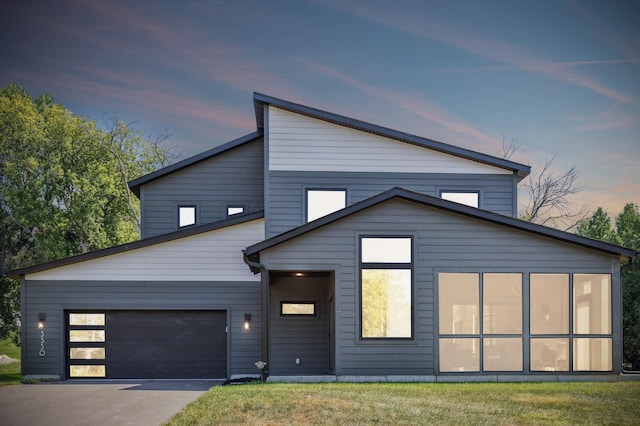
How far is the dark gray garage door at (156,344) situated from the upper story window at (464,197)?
656cm

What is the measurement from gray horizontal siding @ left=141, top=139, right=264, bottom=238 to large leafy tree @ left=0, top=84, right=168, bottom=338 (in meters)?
10.8

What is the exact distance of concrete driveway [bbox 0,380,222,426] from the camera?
33.8 feet

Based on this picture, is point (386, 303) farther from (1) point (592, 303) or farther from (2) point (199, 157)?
(2) point (199, 157)

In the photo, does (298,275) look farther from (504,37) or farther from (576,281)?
(504,37)

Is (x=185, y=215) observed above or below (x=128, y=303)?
above

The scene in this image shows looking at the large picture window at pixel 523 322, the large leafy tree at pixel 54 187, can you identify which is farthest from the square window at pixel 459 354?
the large leafy tree at pixel 54 187

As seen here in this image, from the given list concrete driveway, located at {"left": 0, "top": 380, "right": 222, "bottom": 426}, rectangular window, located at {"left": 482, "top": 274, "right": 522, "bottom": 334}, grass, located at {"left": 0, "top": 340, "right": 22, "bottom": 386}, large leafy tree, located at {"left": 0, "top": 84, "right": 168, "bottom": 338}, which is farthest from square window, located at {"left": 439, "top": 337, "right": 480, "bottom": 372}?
large leafy tree, located at {"left": 0, "top": 84, "right": 168, "bottom": 338}

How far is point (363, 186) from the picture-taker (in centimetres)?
1781

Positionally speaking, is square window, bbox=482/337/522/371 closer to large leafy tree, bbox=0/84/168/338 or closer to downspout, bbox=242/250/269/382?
downspout, bbox=242/250/269/382

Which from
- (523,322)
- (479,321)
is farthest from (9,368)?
(523,322)

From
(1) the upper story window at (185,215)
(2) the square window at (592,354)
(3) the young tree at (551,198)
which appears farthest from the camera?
(3) the young tree at (551,198)

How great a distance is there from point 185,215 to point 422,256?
801cm

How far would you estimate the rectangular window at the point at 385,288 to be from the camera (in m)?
14.3

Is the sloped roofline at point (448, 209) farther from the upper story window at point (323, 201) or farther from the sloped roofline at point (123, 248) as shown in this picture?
the upper story window at point (323, 201)
